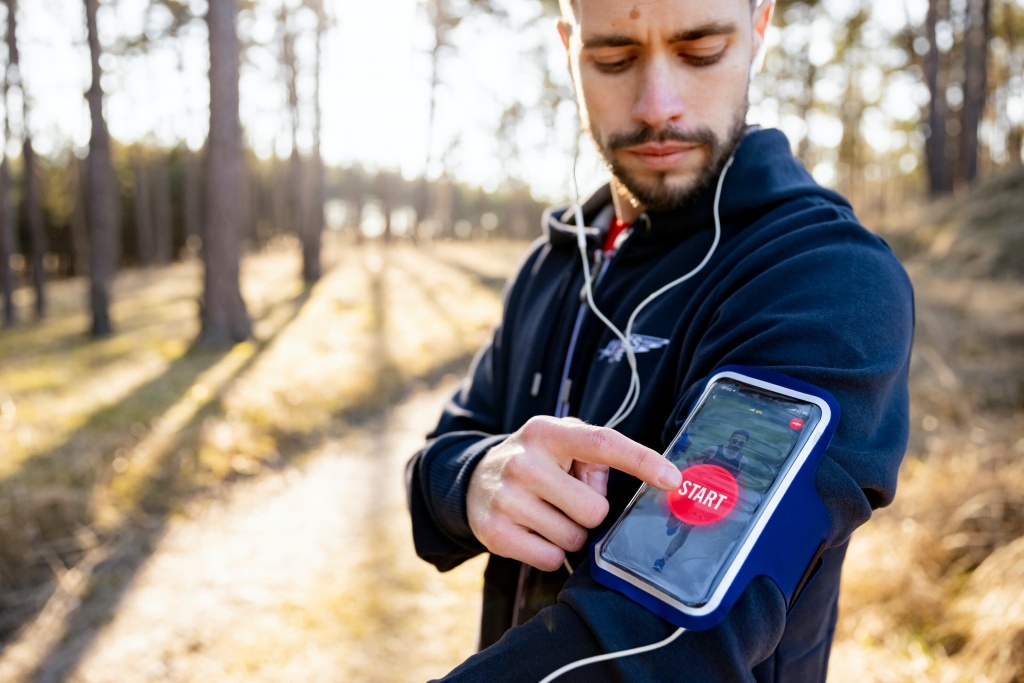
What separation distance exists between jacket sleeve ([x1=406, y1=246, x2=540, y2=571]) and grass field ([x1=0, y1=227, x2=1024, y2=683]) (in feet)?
6.55

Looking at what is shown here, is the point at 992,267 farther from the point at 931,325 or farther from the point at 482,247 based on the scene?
the point at 482,247

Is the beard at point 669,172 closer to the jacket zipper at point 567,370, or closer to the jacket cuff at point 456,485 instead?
the jacket zipper at point 567,370

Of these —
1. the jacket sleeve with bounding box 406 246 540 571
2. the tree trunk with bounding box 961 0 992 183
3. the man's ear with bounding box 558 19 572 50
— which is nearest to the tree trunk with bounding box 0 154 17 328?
the jacket sleeve with bounding box 406 246 540 571

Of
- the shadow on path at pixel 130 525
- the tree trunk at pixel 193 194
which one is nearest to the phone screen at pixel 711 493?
the shadow on path at pixel 130 525

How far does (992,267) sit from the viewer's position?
1002 centimetres

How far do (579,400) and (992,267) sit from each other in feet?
35.4

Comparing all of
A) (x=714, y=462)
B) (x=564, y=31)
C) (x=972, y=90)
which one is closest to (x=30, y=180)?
(x=564, y=31)

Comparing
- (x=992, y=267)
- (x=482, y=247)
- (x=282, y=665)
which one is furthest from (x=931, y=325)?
(x=482, y=247)

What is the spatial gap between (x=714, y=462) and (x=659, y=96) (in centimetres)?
70

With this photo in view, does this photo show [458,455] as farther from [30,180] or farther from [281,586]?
[30,180]

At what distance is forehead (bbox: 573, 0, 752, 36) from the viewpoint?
1261mm

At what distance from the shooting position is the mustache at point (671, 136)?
1.34 meters

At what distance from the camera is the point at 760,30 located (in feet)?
4.80

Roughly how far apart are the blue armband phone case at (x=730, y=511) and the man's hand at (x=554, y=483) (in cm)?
5
